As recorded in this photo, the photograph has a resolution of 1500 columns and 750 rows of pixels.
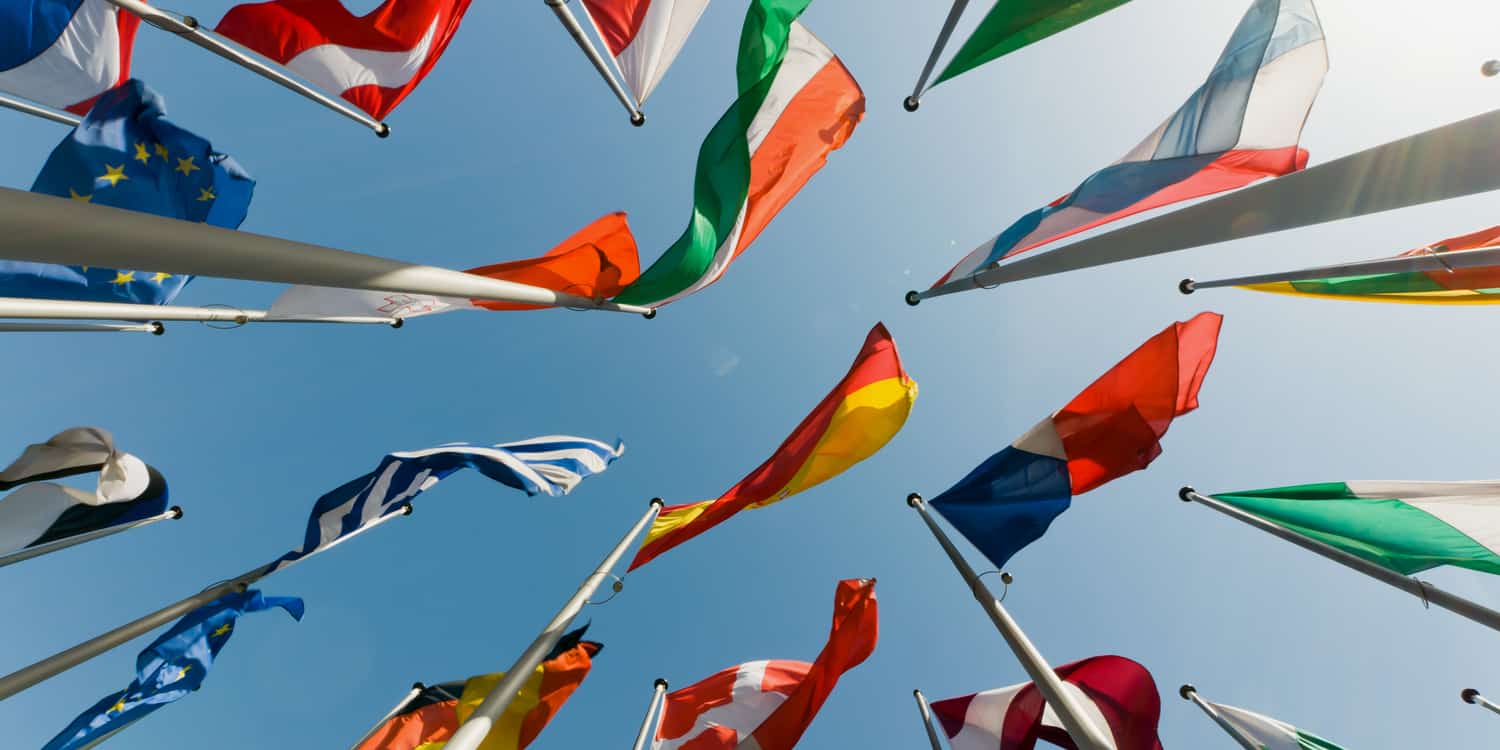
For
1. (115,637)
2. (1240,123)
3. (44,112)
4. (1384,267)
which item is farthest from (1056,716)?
(44,112)

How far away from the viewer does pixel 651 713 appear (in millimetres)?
7109

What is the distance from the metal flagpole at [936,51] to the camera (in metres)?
5.04

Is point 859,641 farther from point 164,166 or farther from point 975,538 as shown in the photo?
point 164,166

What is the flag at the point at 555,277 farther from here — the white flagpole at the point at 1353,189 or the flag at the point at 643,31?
the white flagpole at the point at 1353,189


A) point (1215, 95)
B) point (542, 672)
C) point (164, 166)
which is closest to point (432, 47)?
point (164, 166)

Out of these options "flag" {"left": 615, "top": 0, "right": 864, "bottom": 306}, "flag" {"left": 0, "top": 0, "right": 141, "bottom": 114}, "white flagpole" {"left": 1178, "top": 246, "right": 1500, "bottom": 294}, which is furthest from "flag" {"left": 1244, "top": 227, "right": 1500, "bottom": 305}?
"flag" {"left": 0, "top": 0, "right": 141, "bottom": 114}

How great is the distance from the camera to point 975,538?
6664 mm

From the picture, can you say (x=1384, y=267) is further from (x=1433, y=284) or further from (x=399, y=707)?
(x=399, y=707)

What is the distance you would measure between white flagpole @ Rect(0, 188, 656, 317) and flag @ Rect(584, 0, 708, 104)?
3.58 metres

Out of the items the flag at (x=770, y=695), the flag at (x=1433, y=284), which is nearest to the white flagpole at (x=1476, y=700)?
the flag at (x=1433, y=284)

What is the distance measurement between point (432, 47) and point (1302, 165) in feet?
26.4

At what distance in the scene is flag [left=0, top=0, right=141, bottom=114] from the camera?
5797 millimetres

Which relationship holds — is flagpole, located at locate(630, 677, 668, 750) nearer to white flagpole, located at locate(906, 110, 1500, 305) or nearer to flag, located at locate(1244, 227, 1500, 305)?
white flagpole, located at locate(906, 110, 1500, 305)

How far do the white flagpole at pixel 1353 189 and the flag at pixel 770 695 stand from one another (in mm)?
4817
